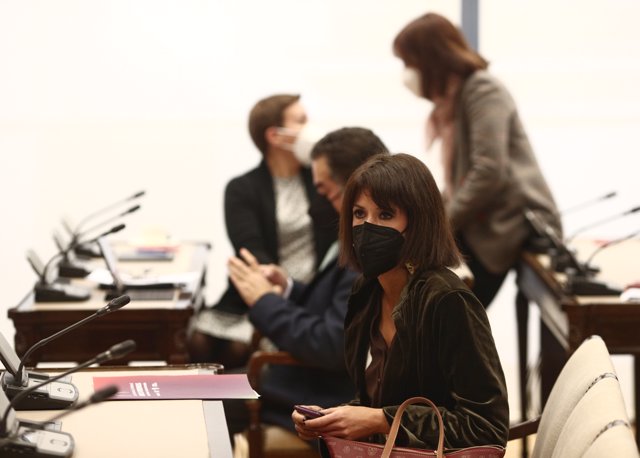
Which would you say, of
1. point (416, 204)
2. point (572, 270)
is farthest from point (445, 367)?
point (572, 270)

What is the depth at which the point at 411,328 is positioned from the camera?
2.10m

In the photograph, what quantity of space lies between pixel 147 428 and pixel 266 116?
199 centimetres

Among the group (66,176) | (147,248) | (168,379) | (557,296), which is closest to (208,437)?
(168,379)

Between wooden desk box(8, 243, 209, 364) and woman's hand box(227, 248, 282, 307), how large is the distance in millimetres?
186

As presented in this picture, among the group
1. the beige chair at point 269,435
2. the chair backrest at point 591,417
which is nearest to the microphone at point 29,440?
the chair backrest at point 591,417

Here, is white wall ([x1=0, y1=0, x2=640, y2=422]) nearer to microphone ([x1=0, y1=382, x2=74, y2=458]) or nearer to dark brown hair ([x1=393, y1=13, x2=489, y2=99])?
dark brown hair ([x1=393, y1=13, x2=489, y2=99])

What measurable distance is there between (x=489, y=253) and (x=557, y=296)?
0.72 metres

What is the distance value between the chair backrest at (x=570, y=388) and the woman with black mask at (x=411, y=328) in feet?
0.57

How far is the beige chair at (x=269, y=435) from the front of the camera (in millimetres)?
3094

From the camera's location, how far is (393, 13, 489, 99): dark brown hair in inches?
161

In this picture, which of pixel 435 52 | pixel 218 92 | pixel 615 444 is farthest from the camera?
pixel 218 92

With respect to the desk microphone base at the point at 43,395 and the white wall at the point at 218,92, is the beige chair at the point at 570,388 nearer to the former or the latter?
the desk microphone base at the point at 43,395

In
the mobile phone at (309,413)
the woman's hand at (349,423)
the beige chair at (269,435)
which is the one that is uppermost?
the mobile phone at (309,413)

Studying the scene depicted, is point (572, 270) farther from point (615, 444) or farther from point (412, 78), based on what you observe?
point (615, 444)
